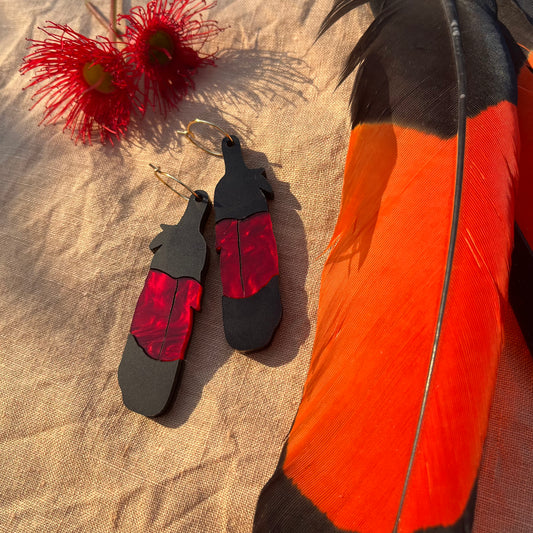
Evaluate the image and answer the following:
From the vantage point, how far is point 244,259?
0.80 m

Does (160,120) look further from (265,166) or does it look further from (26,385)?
(26,385)

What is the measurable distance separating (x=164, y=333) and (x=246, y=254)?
0.20m

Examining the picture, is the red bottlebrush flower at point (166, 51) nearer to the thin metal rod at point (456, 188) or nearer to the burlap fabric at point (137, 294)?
the burlap fabric at point (137, 294)

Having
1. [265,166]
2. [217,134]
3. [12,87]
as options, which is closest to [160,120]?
[217,134]

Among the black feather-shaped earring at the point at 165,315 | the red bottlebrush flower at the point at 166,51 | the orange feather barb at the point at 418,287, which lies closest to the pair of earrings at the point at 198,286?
the black feather-shaped earring at the point at 165,315

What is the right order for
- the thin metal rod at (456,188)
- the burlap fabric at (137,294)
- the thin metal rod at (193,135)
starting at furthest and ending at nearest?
1. the thin metal rod at (193,135)
2. the burlap fabric at (137,294)
3. the thin metal rod at (456,188)

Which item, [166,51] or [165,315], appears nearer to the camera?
[165,315]

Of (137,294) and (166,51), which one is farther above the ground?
(166,51)

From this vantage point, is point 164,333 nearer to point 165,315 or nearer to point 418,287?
point 165,315

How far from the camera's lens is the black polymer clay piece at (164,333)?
2.39 feet

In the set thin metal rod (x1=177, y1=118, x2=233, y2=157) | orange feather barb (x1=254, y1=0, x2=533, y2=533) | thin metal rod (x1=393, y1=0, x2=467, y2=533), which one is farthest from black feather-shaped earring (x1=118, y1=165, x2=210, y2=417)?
thin metal rod (x1=393, y1=0, x2=467, y2=533)

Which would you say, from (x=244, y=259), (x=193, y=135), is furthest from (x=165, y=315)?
(x=193, y=135)

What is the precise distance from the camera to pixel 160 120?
3.31 ft

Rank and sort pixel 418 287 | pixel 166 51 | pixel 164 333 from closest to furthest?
pixel 418 287
pixel 164 333
pixel 166 51
